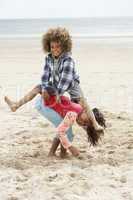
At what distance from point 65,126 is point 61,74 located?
470 mm

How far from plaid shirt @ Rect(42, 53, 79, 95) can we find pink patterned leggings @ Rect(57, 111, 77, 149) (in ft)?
0.73

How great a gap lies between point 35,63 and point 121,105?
829cm

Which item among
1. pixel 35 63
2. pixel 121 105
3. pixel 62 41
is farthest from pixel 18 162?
pixel 35 63

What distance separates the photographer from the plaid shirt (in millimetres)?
5234

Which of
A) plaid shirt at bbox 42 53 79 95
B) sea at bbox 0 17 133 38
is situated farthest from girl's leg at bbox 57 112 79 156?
sea at bbox 0 17 133 38

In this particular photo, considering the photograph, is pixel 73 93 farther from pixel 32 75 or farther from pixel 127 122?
pixel 32 75

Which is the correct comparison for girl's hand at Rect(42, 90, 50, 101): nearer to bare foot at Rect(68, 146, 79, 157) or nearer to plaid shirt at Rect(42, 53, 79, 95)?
plaid shirt at Rect(42, 53, 79, 95)

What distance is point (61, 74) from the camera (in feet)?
17.2

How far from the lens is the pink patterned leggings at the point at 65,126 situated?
5316 mm

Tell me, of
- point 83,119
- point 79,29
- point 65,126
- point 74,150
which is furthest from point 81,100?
point 79,29

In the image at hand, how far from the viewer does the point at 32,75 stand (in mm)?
13086

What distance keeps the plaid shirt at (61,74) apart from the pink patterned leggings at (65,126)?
0.73 ft

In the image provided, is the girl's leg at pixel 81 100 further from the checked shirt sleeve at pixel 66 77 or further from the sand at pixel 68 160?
the sand at pixel 68 160

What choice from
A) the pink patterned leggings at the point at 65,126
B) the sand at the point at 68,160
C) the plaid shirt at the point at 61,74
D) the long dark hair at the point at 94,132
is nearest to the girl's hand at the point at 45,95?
the plaid shirt at the point at 61,74
